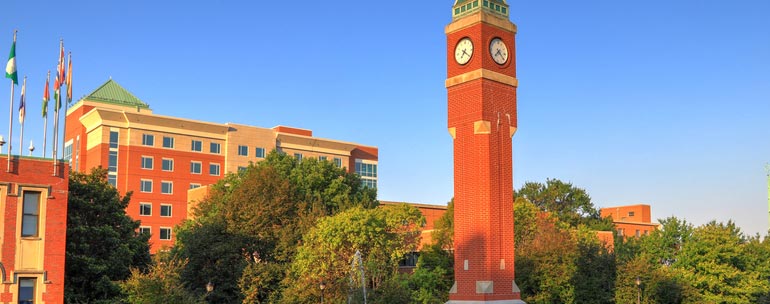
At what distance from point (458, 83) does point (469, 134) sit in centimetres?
269

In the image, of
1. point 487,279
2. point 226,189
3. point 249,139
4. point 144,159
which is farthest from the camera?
point 249,139

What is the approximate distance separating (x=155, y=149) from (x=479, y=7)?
242 ft

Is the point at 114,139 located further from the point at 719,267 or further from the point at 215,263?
the point at 719,267

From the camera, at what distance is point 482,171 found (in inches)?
1549

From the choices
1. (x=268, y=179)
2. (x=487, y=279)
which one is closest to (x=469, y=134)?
(x=487, y=279)

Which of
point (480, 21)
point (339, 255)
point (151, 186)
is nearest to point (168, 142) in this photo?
point (151, 186)

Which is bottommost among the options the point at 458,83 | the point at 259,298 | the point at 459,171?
the point at 259,298

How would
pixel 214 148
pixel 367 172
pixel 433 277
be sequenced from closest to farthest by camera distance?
pixel 433 277, pixel 214 148, pixel 367 172

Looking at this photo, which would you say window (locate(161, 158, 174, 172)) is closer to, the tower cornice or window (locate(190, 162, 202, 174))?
window (locate(190, 162, 202, 174))

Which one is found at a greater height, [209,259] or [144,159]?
[144,159]

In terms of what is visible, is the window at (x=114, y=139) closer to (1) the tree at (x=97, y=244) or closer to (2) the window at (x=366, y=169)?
(2) the window at (x=366, y=169)

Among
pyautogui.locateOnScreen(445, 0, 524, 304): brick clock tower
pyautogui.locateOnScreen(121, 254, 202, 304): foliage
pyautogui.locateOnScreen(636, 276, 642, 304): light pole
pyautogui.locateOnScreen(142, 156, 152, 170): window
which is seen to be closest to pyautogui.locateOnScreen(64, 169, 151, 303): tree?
pyautogui.locateOnScreen(121, 254, 202, 304): foliage

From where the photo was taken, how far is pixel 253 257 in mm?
53969

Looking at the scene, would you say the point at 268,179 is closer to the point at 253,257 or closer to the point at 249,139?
the point at 253,257
